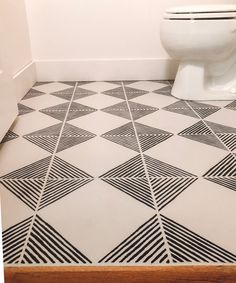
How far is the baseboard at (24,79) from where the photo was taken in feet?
4.74

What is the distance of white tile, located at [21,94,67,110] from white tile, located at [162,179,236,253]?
3.10 ft

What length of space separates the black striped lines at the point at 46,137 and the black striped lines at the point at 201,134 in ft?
1.60

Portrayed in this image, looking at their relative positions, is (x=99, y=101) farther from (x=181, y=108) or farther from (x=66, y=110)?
(x=181, y=108)

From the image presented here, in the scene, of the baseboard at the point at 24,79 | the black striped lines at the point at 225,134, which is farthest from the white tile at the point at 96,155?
the baseboard at the point at 24,79

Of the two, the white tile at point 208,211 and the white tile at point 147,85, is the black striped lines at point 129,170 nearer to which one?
the white tile at point 208,211

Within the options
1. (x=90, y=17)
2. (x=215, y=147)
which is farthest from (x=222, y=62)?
(x=90, y=17)

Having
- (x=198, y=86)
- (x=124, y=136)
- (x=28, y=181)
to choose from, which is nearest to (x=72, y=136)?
(x=124, y=136)

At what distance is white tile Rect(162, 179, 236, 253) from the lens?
534mm

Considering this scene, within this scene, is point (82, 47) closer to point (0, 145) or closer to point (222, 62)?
point (222, 62)

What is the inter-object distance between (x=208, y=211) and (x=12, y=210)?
0.46 metres

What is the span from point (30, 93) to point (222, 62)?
1140 millimetres

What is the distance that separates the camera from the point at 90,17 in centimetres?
170

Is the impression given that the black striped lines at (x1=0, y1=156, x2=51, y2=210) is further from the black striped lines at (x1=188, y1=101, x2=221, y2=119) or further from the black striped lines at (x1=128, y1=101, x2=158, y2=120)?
the black striped lines at (x1=188, y1=101, x2=221, y2=119)

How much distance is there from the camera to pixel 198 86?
1.36 m
